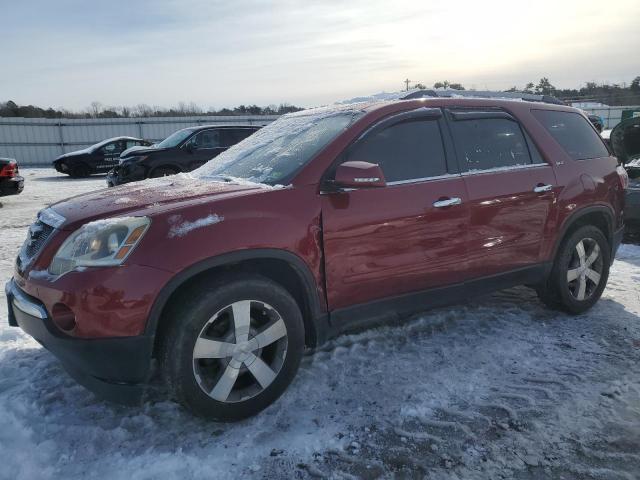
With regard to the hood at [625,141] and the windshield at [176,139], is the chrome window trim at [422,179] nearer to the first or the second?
the hood at [625,141]

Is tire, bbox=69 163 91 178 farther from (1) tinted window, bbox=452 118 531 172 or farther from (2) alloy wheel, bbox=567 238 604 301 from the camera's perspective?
(2) alloy wheel, bbox=567 238 604 301

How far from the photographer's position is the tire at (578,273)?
13.6 ft

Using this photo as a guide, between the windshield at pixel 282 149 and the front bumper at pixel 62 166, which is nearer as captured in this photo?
the windshield at pixel 282 149

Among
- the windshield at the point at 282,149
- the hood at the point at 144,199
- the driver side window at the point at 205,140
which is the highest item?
the driver side window at the point at 205,140

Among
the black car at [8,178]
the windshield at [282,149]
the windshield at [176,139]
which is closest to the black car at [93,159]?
the windshield at [176,139]

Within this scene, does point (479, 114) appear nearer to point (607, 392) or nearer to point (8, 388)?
point (607, 392)

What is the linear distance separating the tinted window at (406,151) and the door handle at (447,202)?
0.20 m

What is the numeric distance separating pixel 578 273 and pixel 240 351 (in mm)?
3070

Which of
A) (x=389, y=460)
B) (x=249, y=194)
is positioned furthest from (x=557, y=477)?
(x=249, y=194)

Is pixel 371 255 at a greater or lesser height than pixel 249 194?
lesser

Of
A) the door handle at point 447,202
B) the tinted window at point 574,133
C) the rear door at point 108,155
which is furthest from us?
the rear door at point 108,155

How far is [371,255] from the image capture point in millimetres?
3105

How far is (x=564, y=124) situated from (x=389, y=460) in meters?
3.34

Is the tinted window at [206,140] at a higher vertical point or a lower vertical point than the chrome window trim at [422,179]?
higher
